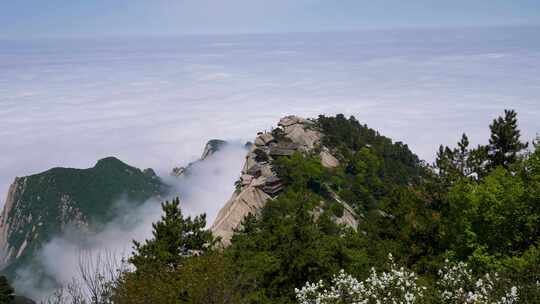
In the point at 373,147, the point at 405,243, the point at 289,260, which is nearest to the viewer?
the point at 289,260

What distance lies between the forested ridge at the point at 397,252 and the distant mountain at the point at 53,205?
107 m

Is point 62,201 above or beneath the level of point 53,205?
Answer: above

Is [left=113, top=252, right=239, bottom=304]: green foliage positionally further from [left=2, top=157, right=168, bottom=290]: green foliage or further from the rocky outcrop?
the rocky outcrop

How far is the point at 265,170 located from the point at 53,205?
91925mm

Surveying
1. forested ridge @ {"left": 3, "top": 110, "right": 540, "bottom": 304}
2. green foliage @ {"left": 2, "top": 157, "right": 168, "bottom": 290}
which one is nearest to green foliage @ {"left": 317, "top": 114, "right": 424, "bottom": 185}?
forested ridge @ {"left": 3, "top": 110, "right": 540, "bottom": 304}

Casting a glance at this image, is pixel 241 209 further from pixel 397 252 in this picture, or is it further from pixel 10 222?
pixel 10 222

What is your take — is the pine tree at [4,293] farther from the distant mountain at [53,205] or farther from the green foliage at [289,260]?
the distant mountain at [53,205]

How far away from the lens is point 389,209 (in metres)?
35.0

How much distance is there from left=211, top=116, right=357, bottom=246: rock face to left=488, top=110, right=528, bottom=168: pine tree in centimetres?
2165

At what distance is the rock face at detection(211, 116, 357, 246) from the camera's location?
53875mm

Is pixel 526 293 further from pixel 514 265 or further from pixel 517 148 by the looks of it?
pixel 517 148

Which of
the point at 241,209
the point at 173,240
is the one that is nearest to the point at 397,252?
the point at 173,240

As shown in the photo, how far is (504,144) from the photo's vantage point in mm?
38000

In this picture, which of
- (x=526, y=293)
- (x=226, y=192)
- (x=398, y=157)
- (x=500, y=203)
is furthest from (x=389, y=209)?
(x=226, y=192)
